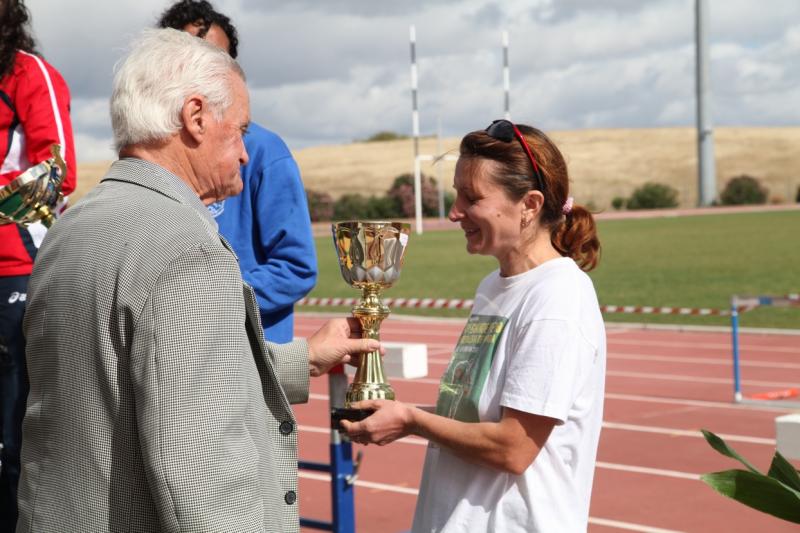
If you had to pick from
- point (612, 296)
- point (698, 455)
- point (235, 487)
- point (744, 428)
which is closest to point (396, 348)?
point (235, 487)

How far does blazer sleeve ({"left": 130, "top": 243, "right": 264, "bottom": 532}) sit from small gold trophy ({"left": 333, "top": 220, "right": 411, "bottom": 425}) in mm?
801

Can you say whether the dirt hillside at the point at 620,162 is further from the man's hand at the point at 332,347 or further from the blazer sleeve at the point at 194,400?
the blazer sleeve at the point at 194,400

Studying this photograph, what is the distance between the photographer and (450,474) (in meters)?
2.72

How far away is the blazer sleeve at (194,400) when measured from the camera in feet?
6.47

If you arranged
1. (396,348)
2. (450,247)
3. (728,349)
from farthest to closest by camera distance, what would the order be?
(450,247), (728,349), (396,348)

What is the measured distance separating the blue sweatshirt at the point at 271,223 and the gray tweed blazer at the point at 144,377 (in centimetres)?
133

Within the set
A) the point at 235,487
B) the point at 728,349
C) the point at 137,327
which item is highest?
the point at 137,327

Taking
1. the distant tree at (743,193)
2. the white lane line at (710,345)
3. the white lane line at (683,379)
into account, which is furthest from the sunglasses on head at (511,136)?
the distant tree at (743,193)

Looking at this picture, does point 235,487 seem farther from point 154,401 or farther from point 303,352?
point 303,352

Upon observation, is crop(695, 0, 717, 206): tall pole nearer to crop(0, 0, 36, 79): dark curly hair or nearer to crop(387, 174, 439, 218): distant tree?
crop(387, 174, 439, 218): distant tree

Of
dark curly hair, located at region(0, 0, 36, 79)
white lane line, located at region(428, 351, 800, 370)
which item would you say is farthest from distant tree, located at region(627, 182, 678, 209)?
dark curly hair, located at region(0, 0, 36, 79)

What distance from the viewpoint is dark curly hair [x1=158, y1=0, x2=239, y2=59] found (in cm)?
383

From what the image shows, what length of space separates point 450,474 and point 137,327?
1.01 metres

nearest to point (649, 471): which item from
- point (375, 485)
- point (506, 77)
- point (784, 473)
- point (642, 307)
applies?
point (375, 485)
